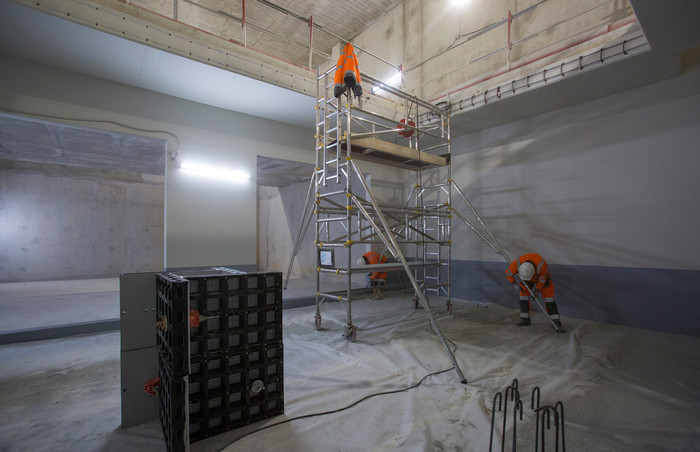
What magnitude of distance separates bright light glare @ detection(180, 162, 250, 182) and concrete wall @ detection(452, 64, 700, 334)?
5.03 metres

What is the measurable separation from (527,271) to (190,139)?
5901mm

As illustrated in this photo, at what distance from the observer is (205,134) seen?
5762 millimetres

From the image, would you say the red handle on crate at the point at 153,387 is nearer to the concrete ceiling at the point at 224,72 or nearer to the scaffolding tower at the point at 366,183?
the scaffolding tower at the point at 366,183

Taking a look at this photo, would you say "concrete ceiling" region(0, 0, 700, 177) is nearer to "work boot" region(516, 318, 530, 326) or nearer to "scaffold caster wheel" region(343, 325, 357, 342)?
"work boot" region(516, 318, 530, 326)

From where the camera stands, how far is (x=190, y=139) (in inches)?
220

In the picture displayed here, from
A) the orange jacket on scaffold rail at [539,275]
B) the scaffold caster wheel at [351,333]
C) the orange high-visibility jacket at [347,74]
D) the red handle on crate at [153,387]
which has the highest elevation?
the orange high-visibility jacket at [347,74]

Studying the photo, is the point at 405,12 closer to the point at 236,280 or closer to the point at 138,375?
the point at 236,280

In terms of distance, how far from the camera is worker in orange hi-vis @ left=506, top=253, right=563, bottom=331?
4.74 meters

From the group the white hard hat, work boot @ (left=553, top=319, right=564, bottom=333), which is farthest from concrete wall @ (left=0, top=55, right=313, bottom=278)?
work boot @ (left=553, top=319, right=564, bottom=333)

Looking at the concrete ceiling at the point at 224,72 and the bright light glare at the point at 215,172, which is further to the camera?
the bright light glare at the point at 215,172

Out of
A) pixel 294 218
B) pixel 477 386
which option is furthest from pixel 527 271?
pixel 294 218

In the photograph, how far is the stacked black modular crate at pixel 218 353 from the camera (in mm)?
1801

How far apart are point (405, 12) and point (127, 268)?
469 inches

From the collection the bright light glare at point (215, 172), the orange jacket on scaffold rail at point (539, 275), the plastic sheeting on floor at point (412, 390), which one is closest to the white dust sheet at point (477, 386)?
the plastic sheeting on floor at point (412, 390)
